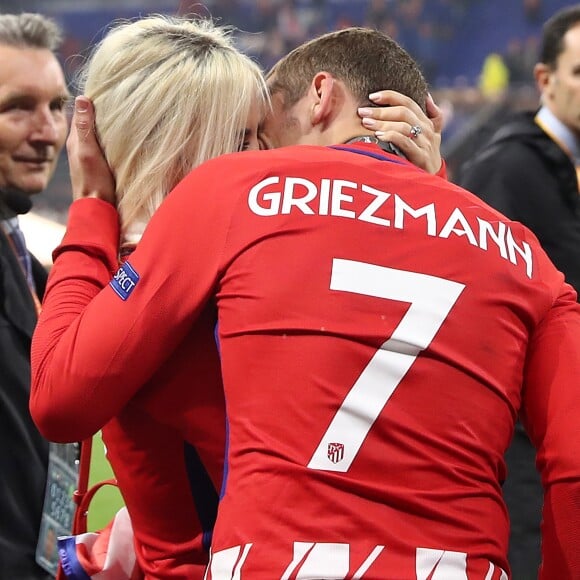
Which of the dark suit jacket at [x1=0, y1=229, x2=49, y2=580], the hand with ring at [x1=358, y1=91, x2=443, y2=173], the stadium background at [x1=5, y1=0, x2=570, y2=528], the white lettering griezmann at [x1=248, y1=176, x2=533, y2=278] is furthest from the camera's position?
the stadium background at [x1=5, y1=0, x2=570, y2=528]

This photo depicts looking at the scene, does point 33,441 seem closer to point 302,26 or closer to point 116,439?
point 116,439

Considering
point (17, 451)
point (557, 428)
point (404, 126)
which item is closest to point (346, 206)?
point (404, 126)

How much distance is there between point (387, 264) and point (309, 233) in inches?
4.8

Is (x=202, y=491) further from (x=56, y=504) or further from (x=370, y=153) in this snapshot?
(x=56, y=504)

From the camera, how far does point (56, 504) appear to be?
2.48 m

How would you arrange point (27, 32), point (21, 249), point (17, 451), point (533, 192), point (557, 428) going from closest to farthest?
1. point (557, 428)
2. point (17, 451)
3. point (21, 249)
4. point (27, 32)
5. point (533, 192)

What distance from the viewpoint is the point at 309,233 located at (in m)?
1.56

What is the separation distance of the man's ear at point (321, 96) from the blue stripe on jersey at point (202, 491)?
624 millimetres

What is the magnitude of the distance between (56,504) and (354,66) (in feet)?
4.12

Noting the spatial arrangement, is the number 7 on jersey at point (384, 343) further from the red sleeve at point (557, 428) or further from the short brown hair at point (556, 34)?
the short brown hair at point (556, 34)

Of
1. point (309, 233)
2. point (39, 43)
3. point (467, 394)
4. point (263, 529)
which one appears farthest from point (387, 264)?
point (39, 43)

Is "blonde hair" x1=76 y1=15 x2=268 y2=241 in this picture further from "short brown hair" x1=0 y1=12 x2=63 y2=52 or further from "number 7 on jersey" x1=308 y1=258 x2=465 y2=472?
"short brown hair" x1=0 y1=12 x2=63 y2=52

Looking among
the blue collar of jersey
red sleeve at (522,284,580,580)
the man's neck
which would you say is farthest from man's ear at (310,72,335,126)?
the man's neck

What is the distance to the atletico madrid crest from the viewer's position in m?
1.48
